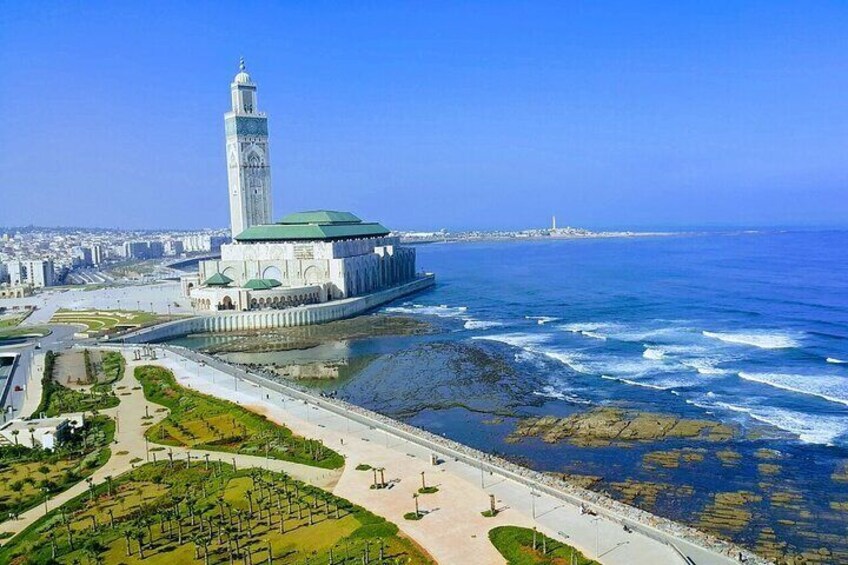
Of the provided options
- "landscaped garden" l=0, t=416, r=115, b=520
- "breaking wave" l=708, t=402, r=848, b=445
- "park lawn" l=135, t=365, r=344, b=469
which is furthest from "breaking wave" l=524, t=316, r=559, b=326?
"landscaped garden" l=0, t=416, r=115, b=520

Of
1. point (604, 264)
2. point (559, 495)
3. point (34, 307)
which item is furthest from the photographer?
point (604, 264)

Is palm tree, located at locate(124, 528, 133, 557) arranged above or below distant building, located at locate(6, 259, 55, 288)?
below

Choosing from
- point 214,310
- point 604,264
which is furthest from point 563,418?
point 604,264

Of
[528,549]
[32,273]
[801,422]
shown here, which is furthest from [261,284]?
[32,273]

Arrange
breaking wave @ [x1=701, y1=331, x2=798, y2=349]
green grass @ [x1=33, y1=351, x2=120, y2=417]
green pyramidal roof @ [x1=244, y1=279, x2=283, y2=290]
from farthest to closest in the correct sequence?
green pyramidal roof @ [x1=244, y1=279, x2=283, y2=290]
breaking wave @ [x1=701, y1=331, x2=798, y2=349]
green grass @ [x1=33, y1=351, x2=120, y2=417]

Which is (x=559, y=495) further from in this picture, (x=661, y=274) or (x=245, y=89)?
(x=661, y=274)

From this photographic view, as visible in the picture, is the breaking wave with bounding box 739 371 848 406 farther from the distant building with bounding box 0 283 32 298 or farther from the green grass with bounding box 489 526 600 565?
the distant building with bounding box 0 283 32 298

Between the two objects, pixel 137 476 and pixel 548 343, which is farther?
pixel 548 343

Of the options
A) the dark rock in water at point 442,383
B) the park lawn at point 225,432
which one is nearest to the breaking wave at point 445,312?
the dark rock in water at point 442,383
